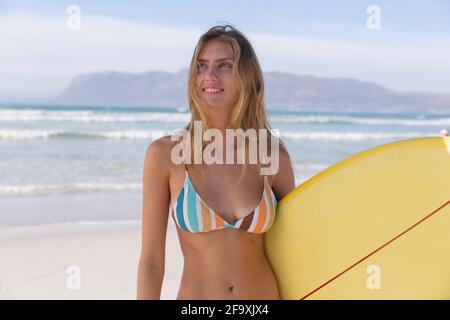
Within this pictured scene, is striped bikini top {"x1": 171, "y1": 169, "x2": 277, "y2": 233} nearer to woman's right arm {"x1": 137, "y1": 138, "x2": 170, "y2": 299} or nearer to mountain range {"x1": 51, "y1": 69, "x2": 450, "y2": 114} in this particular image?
woman's right arm {"x1": 137, "y1": 138, "x2": 170, "y2": 299}

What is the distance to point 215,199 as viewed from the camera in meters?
1.94

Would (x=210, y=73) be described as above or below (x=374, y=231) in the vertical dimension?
above

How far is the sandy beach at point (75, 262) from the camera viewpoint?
384cm

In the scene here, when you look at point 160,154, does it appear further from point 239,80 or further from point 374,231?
point 374,231

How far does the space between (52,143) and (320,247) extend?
440 inches

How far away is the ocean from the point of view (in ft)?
20.1

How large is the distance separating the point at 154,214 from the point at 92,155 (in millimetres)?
9028

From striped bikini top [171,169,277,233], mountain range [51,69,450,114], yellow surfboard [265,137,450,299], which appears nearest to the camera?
striped bikini top [171,169,277,233]

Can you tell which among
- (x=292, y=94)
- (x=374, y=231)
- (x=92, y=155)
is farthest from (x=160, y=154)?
(x=292, y=94)

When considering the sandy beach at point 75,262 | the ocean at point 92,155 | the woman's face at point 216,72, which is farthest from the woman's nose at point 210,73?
the ocean at point 92,155

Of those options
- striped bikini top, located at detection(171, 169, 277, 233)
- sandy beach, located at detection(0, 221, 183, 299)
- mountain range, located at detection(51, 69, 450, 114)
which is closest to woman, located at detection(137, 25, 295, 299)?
striped bikini top, located at detection(171, 169, 277, 233)

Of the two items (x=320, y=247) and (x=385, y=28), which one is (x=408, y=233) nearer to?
(x=320, y=247)

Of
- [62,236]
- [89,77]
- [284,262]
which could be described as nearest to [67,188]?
[62,236]

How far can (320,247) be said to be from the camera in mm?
2082
